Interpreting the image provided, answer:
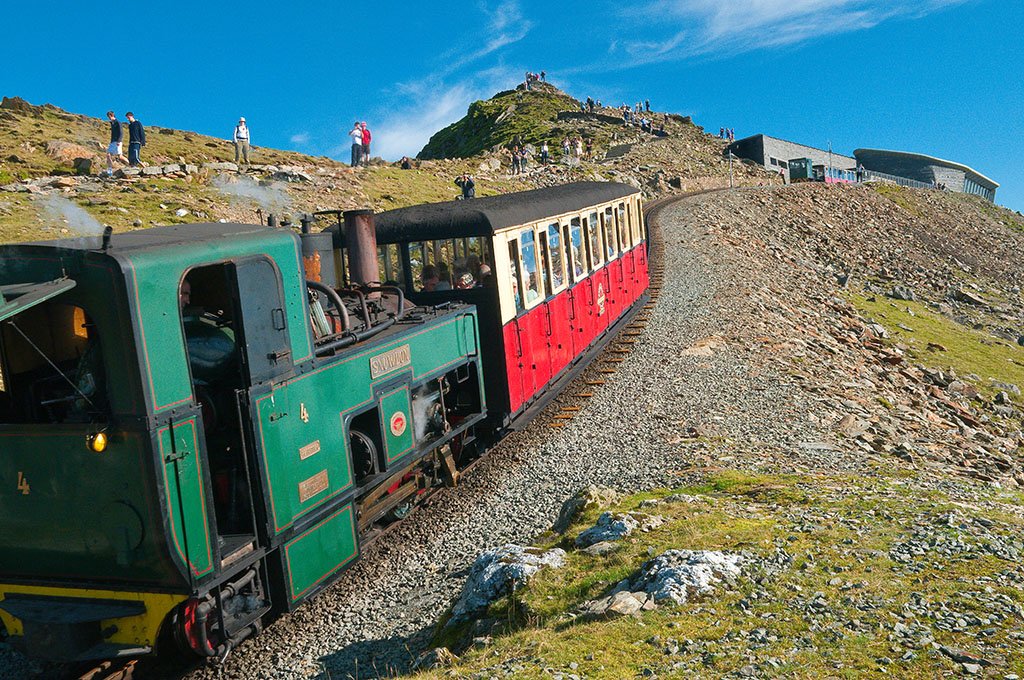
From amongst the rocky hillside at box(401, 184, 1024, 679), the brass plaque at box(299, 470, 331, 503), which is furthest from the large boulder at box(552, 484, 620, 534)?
the brass plaque at box(299, 470, 331, 503)

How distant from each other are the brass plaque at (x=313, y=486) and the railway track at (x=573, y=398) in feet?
4.45

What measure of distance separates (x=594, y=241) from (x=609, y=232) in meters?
1.52

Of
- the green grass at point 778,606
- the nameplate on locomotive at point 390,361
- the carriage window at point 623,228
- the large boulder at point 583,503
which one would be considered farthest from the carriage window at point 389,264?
the carriage window at point 623,228

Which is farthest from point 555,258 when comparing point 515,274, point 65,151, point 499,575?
point 65,151

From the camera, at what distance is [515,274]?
1148 centimetres

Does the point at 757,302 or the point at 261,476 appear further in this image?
the point at 757,302

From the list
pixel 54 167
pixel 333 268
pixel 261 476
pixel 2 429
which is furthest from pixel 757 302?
pixel 54 167

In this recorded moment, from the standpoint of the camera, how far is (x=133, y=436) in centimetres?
586

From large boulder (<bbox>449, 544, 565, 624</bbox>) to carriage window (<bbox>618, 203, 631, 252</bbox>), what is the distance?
1112 cm

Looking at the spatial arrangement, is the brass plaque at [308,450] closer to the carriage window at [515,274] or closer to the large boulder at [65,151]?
the carriage window at [515,274]

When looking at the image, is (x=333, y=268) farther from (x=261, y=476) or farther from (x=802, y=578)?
(x=802, y=578)

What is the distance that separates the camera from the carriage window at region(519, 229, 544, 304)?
1176cm

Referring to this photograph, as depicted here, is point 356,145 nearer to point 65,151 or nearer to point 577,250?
point 65,151

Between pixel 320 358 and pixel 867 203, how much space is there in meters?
53.8
